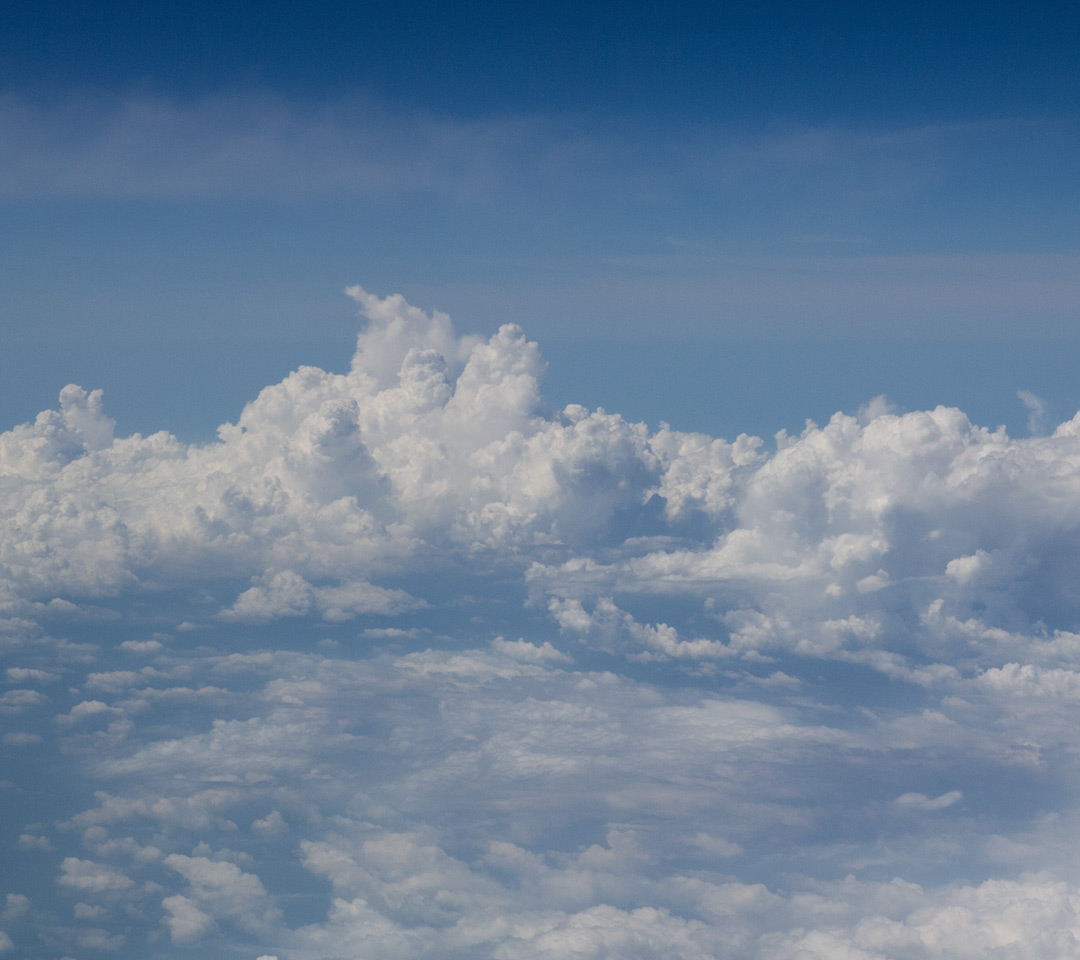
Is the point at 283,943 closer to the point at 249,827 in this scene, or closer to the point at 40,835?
the point at 249,827

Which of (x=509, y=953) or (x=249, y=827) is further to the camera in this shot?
(x=249, y=827)

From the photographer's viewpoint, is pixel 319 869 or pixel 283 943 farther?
pixel 319 869

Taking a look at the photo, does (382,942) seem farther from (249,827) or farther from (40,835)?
(40,835)

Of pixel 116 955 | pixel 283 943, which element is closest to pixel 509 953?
pixel 283 943

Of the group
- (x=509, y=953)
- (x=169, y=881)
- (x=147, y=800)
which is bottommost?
(x=509, y=953)

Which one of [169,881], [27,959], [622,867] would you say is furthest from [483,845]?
[27,959]

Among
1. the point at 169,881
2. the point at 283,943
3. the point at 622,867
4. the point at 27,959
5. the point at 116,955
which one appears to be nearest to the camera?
the point at 27,959

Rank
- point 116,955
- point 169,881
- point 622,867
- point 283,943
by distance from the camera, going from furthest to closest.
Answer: point 622,867
point 169,881
point 283,943
point 116,955

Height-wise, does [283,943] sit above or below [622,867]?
below

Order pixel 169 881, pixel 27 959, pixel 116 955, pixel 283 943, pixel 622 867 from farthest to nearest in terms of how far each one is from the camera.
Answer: pixel 622 867 → pixel 169 881 → pixel 283 943 → pixel 116 955 → pixel 27 959
